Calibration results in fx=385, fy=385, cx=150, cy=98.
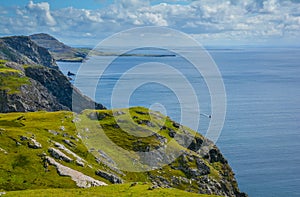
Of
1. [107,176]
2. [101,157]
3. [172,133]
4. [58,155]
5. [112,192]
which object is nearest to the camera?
[112,192]

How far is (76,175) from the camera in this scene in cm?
6494

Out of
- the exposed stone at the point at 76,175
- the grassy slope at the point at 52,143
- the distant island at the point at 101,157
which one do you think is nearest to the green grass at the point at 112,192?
the distant island at the point at 101,157

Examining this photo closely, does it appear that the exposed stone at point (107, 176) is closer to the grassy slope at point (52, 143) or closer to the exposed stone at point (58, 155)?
the grassy slope at point (52, 143)

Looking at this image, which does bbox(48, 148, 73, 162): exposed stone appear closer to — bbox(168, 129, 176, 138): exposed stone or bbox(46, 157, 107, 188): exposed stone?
bbox(46, 157, 107, 188): exposed stone

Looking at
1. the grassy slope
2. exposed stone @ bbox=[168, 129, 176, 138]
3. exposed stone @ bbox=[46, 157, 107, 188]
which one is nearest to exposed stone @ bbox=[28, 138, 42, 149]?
the grassy slope

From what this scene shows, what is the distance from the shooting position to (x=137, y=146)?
344 feet

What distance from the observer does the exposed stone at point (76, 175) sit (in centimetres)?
6229

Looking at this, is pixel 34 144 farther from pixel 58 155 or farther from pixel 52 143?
pixel 52 143

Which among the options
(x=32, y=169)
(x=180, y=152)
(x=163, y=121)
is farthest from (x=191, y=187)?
(x=32, y=169)

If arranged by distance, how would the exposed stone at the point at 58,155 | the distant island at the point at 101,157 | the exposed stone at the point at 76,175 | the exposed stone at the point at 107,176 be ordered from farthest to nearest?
the exposed stone at the point at 107,176 → the exposed stone at the point at 58,155 → the exposed stone at the point at 76,175 → the distant island at the point at 101,157

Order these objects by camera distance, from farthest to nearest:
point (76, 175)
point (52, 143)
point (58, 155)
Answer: point (52, 143), point (58, 155), point (76, 175)

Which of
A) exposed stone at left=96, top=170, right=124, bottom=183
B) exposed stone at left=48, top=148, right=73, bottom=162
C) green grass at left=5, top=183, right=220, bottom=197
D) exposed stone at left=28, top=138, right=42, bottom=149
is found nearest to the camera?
green grass at left=5, top=183, right=220, bottom=197

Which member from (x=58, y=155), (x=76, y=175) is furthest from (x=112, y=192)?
(x=58, y=155)

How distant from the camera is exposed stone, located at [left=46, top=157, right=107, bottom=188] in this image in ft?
204
